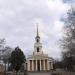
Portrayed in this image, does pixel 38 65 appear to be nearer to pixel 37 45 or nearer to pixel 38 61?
pixel 38 61

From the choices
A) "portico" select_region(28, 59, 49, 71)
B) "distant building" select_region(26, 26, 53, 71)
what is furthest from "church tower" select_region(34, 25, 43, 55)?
"portico" select_region(28, 59, 49, 71)

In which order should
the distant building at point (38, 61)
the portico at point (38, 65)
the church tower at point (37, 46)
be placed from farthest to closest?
the church tower at point (37, 46), the distant building at point (38, 61), the portico at point (38, 65)

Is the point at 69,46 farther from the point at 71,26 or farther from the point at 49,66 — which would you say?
the point at 49,66

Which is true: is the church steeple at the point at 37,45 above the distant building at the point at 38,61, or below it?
above

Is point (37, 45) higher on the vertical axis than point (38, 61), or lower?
higher

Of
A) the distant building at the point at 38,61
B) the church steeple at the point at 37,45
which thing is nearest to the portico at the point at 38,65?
the distant building at the point at 38,61

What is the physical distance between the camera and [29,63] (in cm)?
13588

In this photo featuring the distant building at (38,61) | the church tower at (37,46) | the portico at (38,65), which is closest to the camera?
the portico at (38,65)

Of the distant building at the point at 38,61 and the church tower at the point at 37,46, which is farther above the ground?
the church tower at the point at 37,46

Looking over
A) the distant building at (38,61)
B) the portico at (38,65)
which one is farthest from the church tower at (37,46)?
the portico at (38,65)

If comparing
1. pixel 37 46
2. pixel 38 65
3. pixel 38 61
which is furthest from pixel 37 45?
pixel 38 65

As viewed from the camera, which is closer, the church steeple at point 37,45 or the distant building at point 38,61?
the distant building at point 38,61

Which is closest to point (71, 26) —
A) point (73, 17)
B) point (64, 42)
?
point (73, 17)

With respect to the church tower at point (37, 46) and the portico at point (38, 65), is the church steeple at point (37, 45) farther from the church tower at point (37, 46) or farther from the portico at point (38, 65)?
the portico at point (38, 65)
